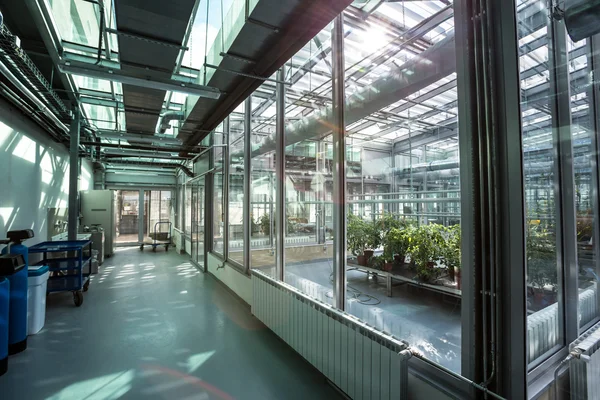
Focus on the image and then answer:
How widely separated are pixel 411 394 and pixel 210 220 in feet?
16.2

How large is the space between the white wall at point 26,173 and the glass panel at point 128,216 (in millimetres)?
5036

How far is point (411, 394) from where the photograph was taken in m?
1.58

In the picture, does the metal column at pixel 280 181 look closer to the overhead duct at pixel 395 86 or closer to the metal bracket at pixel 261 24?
the overhead duct at pixel 395 86

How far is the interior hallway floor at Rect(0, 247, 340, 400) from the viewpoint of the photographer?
6.77 ft

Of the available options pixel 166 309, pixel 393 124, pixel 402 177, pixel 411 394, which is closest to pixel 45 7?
pixel 393 124

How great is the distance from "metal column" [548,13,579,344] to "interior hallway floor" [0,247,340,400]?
1.61m

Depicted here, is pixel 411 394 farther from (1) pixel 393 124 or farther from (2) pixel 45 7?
(2) pixel 45 7

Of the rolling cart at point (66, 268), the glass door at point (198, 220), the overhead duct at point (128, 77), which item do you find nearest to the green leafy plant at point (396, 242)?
the overhead duct at point (128, 77)

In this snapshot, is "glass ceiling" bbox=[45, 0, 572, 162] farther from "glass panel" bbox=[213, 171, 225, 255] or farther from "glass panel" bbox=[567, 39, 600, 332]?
"glass panel" bbox=[213, 171, 225, 255]

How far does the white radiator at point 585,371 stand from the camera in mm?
1403

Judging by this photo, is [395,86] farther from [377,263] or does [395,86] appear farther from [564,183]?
[377,263]

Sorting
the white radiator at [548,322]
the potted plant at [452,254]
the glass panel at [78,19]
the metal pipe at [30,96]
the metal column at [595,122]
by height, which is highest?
the glass panel at [78,19]

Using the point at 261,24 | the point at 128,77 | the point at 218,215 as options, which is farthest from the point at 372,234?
the point at 218,215

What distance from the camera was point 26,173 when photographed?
4039mm
